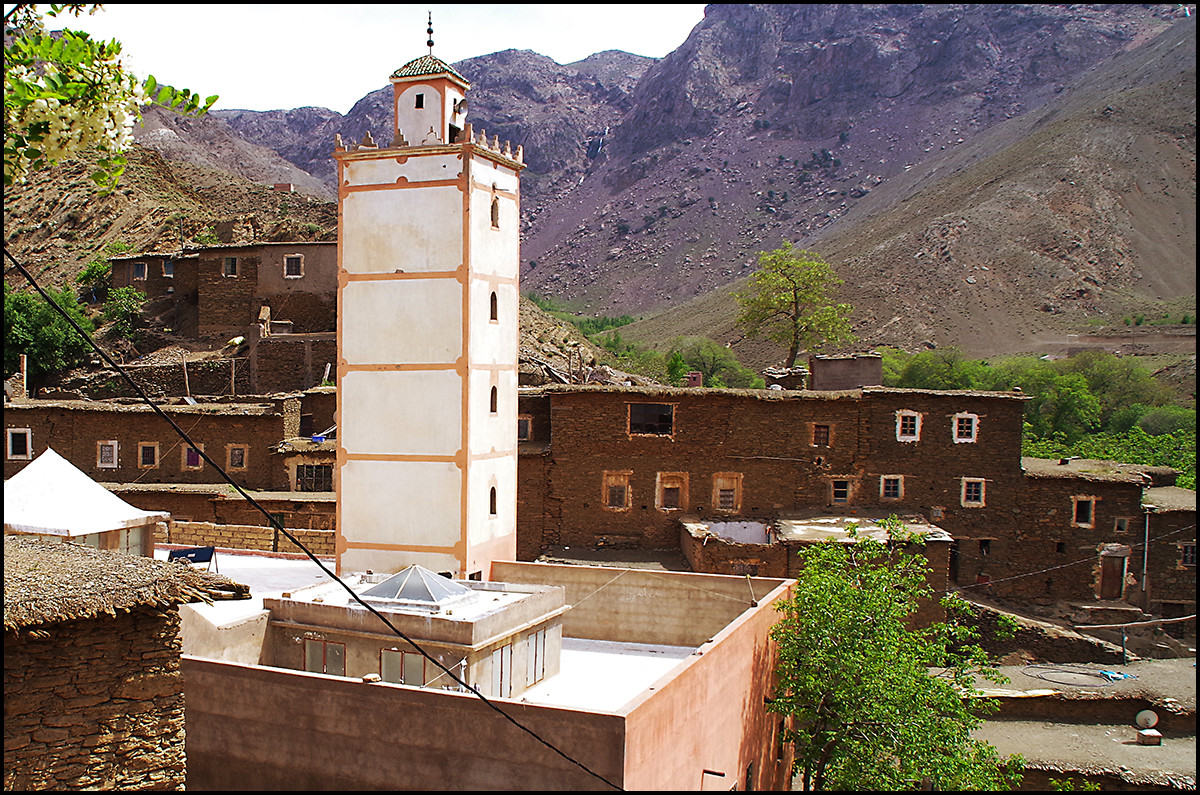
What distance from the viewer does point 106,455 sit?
2945 cm

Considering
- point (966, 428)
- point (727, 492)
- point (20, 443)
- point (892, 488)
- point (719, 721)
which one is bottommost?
point (719, 721)

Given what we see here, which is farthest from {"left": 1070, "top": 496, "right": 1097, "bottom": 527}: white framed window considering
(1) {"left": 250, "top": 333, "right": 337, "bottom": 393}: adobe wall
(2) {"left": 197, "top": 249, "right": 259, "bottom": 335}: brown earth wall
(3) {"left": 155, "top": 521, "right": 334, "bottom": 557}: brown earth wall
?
(2) {"left": 197, "top": 249, "right": 259, "bottom": 335}: brown earth wall

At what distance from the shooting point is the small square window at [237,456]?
29.3 metres

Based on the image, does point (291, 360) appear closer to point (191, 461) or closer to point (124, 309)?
point (191, 461)

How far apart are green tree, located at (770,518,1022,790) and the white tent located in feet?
41.8

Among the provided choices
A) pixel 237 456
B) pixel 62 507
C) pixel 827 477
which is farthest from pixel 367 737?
pixel 237 456

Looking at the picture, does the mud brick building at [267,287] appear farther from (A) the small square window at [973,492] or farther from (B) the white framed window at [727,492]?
(A) the small square window at [973,492]

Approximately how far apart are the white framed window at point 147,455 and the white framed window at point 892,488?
71.4ft

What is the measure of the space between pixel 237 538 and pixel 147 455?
614 cm

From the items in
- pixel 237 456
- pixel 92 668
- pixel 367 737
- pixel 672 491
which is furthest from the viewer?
pixel 237 456

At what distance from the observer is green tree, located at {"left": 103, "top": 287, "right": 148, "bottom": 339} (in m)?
43.7

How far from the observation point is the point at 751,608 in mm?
16844

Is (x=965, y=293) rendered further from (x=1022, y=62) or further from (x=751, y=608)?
(x=1022, y=62)

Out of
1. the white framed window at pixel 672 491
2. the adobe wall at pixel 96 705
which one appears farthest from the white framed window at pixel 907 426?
the adobe wall at pixel 96 705
